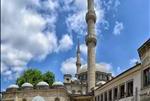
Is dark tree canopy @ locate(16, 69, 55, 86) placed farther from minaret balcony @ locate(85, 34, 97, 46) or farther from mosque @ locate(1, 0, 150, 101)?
minaret balcony @ locate(85, 34, 97, 46)

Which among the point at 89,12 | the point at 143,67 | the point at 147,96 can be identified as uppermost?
the point at 89,12

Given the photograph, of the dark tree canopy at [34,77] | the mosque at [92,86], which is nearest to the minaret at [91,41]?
the mosque at [92,86]

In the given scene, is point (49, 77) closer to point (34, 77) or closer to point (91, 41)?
point (34, 77)

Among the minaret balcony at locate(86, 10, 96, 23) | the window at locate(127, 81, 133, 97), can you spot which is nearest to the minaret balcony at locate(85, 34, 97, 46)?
the minaret balcony at locate(86, 10, 96, 23)

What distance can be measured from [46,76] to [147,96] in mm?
37351

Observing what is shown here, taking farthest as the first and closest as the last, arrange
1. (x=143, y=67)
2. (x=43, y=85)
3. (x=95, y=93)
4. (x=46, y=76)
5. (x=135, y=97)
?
(x=46, y=76), (x=43, y=85), (x=95, y=93), (x=135, y=97), (x=143, y=67)

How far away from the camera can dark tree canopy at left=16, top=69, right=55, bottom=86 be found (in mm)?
55031

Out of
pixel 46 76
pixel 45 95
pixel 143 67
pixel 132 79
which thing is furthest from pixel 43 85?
pixel 143 67

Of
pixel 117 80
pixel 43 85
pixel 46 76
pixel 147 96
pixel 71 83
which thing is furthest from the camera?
pixel 71 83

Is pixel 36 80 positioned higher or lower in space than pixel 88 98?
higher

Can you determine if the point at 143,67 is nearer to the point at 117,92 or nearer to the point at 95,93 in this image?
the point at 117,92

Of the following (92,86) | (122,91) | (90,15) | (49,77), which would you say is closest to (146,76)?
(122,91)

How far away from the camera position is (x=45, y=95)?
44625mm

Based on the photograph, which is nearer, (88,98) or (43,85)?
(88,98)
